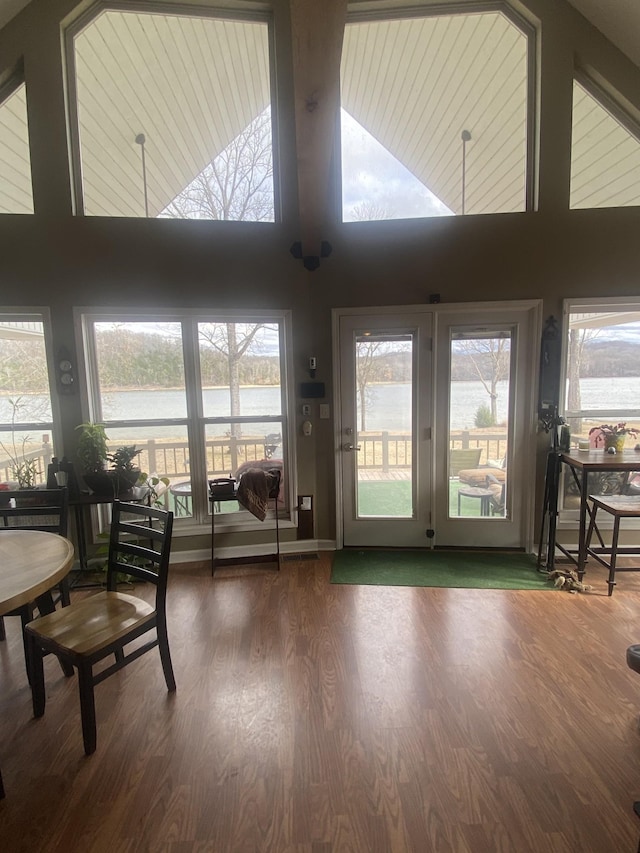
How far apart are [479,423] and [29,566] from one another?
3162mm

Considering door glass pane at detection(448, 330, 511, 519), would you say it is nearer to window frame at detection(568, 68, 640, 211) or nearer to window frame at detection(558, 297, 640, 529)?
window frame at detection(558, 297, 640, 529)

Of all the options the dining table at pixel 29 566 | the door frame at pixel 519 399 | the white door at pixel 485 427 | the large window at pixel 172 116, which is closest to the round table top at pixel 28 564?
the dining table at pixel 29 566

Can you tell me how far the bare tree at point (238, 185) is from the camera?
3164 mm

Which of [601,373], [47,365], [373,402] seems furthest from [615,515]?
[47,365]

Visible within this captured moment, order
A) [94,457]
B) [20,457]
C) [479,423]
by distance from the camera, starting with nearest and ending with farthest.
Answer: [94,457] < [20,457] < [479,423]

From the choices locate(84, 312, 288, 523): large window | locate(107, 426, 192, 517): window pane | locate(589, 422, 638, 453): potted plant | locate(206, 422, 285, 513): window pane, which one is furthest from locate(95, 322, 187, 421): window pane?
locate(589, 422, 638, 453): potted plant

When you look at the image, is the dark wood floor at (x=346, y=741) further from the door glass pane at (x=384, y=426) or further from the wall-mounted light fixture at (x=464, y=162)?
the wall-mounted light fixture at (x=464, y=162)

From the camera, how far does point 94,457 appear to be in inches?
115

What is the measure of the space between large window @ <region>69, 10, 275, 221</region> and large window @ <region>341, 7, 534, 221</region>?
753mm

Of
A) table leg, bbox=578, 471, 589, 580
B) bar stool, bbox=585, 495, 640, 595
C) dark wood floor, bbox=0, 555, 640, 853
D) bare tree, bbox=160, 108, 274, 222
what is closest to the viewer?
dark wood floor, bbox=0, 555, 640, 853

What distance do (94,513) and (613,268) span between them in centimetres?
459

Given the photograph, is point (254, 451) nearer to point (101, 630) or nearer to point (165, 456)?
point (165, 456)

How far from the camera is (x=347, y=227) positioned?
3197 mm

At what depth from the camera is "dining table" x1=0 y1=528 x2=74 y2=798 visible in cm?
140
